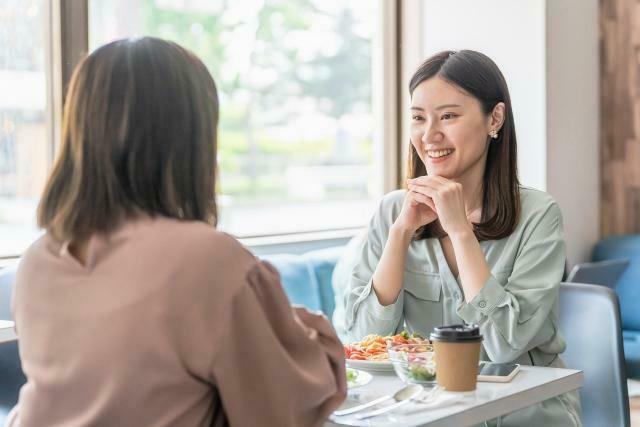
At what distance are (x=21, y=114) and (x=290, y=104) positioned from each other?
141 cm

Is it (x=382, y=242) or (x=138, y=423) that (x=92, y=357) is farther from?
(x=382, y=242)

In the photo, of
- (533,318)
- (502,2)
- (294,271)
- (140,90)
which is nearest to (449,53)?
(533,318)

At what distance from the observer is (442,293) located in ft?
7.35

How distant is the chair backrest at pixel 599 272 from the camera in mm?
3689

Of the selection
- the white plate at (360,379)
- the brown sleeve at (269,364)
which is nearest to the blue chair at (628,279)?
the white plate at (360,379)

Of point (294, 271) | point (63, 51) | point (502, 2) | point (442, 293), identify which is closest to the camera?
point (442, 293)

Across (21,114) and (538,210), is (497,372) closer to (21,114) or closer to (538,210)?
(538,210)

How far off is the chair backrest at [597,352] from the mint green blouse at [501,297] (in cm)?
34

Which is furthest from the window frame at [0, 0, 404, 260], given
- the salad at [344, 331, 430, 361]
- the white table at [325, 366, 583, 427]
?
the white table at [325, 366, 583, 427]

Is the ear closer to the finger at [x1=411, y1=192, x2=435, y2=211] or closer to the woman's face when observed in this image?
the woman's face

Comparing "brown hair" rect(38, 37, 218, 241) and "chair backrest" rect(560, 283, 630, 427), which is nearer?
"brown hair" rect(38, 37, 218, 241)

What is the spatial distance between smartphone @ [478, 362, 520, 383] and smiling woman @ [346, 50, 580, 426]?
14 cm

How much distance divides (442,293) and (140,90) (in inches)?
44.9

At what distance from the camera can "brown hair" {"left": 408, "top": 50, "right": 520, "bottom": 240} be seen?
225 centimetres
